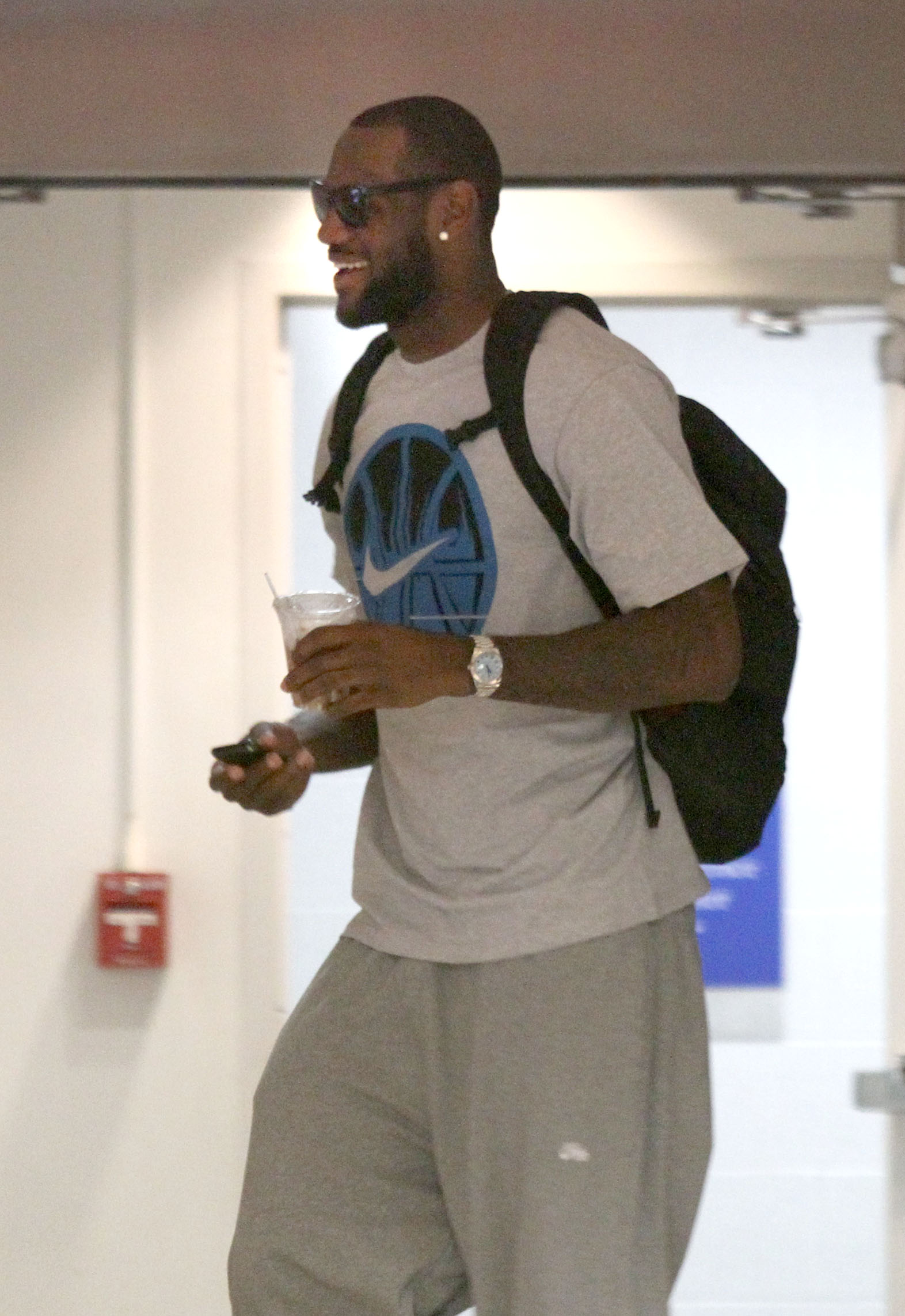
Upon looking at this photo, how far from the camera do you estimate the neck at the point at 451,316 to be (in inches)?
64.5

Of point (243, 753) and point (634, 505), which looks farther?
point (243, 753)

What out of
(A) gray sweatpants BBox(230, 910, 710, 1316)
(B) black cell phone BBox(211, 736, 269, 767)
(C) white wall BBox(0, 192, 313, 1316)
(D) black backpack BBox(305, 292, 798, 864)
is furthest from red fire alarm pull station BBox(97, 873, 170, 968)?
(D) black backpack BBox(305, 292, 798, 864)

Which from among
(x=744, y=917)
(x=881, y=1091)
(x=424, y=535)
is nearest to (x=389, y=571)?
(x=424, y=535)

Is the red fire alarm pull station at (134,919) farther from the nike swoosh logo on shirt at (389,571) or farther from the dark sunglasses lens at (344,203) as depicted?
the dark sunglasses lens at (344,203)

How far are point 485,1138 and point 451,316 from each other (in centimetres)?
76

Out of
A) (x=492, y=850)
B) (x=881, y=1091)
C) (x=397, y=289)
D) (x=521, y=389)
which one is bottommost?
(x=881, y=1091)

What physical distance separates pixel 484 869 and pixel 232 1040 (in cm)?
138

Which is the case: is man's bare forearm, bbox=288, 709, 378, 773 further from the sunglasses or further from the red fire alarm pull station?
the red fire alarm pull station

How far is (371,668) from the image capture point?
55.9 inches

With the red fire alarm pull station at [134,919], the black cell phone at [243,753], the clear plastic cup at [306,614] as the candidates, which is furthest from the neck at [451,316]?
the red fire alarm pull station at [134,919]

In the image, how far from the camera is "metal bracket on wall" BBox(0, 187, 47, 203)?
1640 mm

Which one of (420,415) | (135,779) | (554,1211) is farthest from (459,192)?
(135,779)

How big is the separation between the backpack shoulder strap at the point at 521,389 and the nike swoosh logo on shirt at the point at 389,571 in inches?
4.1

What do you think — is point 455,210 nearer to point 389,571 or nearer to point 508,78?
point 508,78
